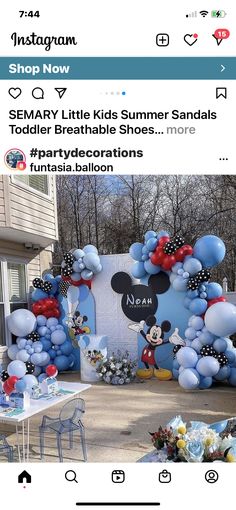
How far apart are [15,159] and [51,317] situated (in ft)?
21.9

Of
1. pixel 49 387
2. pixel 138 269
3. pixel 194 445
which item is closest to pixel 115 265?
pixel 138 269

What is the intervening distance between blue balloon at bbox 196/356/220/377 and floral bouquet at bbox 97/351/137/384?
1388 millimetres

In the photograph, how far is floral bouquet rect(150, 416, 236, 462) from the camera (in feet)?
5.59

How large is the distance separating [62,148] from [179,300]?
6.17 m

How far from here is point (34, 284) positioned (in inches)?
314

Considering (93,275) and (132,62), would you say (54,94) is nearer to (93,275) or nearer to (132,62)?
(132,62)

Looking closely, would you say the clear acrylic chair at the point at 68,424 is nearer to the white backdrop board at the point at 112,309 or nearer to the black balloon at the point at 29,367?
the black balloon at the point at 29,367

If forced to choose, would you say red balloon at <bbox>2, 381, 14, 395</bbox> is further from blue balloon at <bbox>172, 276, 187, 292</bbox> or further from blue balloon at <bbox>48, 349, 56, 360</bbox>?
blue balloon at <bbox>48, 349, 56, 360</bbox>

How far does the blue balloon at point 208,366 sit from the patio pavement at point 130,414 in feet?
0.95

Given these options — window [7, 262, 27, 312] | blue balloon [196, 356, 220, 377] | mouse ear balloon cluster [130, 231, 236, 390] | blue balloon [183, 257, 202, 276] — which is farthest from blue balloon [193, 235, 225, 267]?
window [7, 262, 27, 312]

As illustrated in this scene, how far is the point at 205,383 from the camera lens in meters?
6.34
